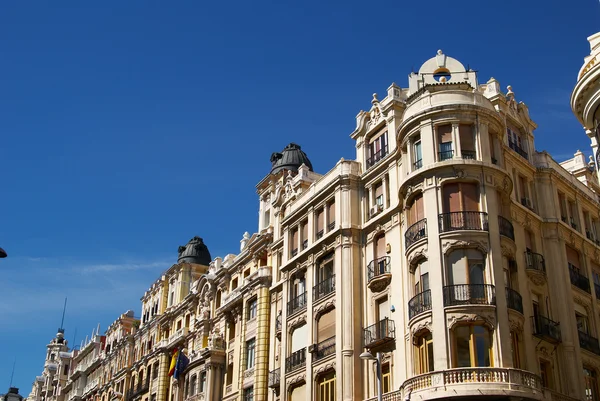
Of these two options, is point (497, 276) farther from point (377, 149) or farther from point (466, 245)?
point (377, 149)

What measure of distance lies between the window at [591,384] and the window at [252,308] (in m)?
22.2

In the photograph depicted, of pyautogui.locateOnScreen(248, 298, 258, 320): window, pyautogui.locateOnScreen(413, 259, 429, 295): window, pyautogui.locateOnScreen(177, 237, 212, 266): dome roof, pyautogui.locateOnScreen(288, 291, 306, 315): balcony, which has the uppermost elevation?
pyautogui.locateOnScreen(177, 237, 212, 266): dome roof

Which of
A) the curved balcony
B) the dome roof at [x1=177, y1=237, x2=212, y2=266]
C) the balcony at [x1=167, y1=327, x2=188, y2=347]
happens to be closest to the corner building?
the curved balcony

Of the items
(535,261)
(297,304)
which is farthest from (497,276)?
(297,304)

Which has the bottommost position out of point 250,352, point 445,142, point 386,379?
point 386,379

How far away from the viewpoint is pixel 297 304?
46844mm

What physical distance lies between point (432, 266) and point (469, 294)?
218 cm

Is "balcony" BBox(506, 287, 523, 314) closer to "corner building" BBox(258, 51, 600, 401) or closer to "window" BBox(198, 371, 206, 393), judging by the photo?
"corner building" BBox(258, 51, 600, 401)

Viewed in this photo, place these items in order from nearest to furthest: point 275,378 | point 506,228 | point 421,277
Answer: point 421,277 < point 506,228 < point 275,378

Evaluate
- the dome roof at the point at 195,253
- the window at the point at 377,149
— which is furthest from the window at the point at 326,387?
the dome roof at the point at 195,253

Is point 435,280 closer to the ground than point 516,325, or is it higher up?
higher up

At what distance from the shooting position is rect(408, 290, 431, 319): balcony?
118 ft

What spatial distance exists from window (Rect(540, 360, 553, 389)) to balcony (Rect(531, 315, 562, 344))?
1170 mm

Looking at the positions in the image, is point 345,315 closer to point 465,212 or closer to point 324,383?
point 324,383
